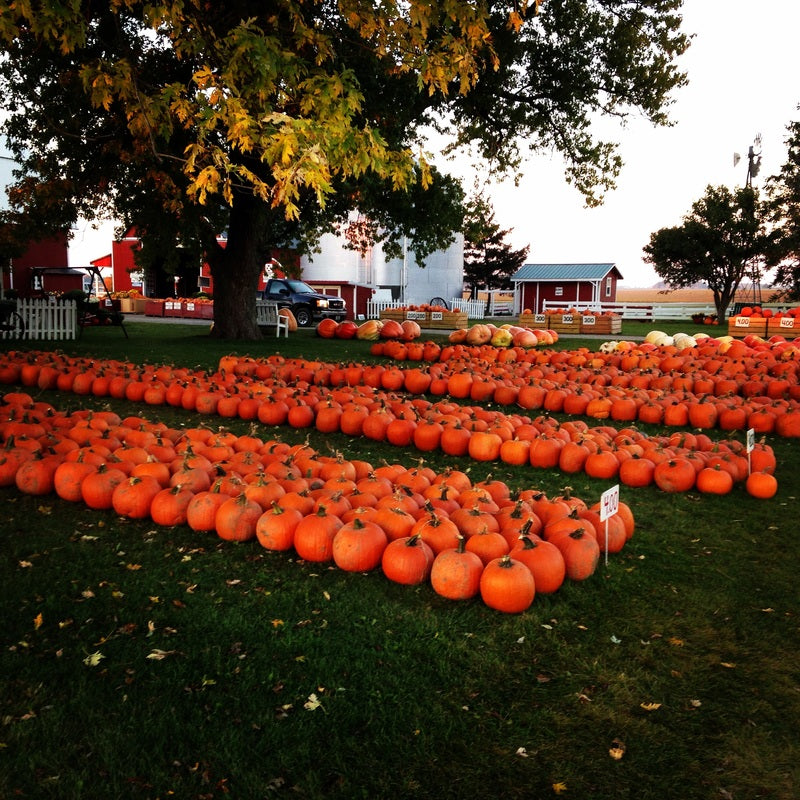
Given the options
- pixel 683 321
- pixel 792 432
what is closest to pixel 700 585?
pixel 792 432

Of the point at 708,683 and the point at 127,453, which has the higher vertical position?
the point at 127,453

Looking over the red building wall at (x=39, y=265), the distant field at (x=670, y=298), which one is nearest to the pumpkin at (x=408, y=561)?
the red building wall at (x=39, y=265)

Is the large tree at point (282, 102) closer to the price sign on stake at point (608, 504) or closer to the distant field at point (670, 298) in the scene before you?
the price sign on stake at point (608, 504)

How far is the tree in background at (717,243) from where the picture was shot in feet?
124

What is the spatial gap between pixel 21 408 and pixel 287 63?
3.97 meters

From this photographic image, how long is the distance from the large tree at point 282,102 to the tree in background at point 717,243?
25.1 m

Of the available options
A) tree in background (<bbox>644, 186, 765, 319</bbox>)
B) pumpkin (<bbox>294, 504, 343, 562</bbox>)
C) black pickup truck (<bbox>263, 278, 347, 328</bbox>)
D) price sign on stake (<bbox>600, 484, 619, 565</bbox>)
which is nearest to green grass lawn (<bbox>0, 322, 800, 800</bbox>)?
pumpkin (<bbox>294, 504, 343, 562</bbox>)

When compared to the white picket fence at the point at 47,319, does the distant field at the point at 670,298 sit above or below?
above

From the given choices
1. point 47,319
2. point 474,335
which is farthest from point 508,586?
point 47,319

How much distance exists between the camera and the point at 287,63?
20.5 feet

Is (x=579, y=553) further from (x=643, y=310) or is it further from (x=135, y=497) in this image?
(x=643, y=310)

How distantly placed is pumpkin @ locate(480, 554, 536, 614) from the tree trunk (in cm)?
1460

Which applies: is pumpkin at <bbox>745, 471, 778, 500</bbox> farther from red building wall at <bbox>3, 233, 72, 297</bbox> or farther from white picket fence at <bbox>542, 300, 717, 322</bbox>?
white picket fence at <bbox>542, 300, 717, 322</bbox>

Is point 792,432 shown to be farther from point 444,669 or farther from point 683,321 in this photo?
point 683,321
